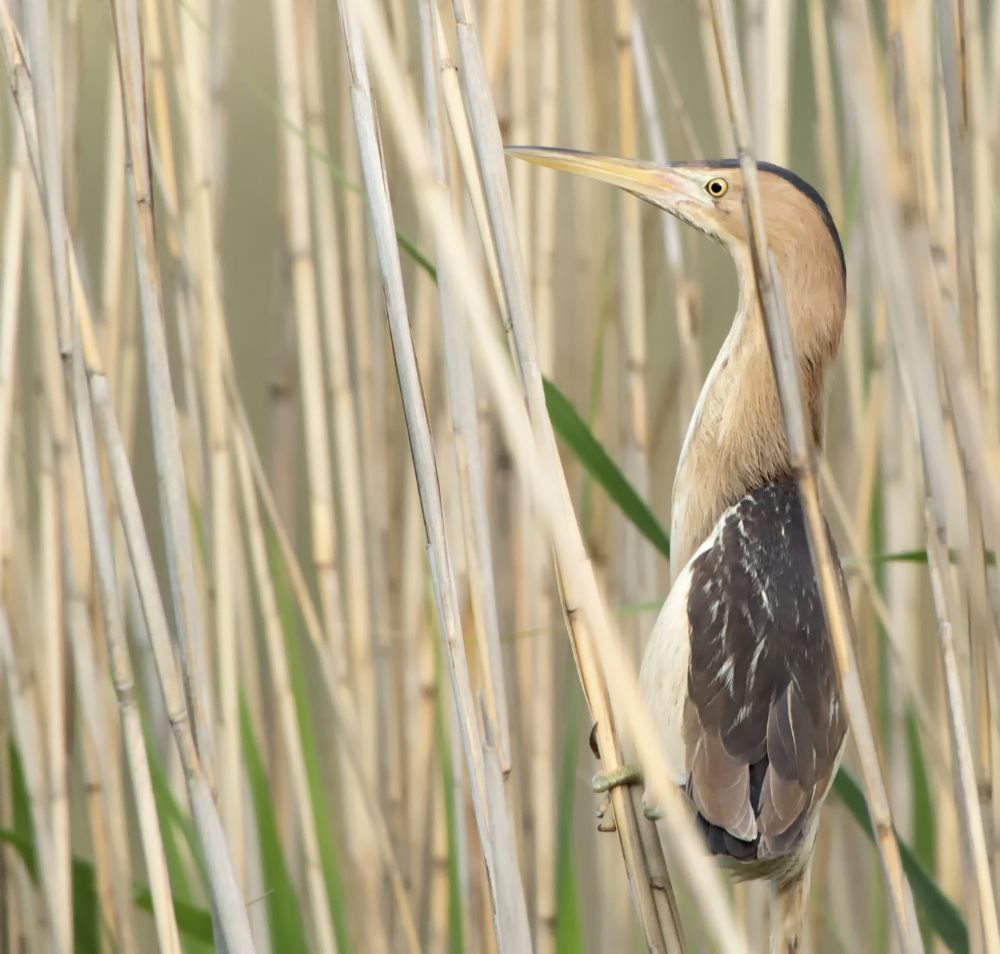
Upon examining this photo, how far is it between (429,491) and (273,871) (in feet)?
1.71

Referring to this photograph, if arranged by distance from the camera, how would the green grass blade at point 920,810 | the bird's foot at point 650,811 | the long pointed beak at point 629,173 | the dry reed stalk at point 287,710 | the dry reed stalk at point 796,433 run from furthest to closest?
the green grass blade at point 920,810
the dry reed stalk at point 287,710
the long pointed beak at point 629,173
the bird's foot at point 650,811
the dry reed stalk at point 796,433

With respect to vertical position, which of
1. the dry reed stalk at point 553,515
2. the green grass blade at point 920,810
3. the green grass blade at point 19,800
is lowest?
the green grass blade at point 920,810

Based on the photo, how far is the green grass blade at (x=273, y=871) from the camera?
991 mm

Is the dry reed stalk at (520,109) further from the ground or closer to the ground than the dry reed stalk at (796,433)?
further from the ground

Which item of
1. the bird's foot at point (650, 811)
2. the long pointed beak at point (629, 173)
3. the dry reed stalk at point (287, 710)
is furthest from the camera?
the dry reed stalk at point (287, 710)

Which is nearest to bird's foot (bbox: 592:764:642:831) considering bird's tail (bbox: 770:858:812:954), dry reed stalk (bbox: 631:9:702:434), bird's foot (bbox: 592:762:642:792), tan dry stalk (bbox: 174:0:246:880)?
bird's foot (bbox: 592:762:642:792)

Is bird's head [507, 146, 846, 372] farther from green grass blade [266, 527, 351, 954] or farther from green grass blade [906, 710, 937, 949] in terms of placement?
green grass blade [266, 527, 351, 954]

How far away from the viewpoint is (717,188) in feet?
3.30

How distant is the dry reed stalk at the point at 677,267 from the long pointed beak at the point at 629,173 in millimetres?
34

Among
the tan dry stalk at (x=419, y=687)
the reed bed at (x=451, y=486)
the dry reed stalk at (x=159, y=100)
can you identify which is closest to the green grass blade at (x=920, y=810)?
the reed bed at (x=451, y=486)

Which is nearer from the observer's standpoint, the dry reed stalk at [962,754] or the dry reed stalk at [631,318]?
the dry reed stalk at [962,754]

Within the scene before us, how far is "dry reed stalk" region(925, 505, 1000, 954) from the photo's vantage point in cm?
69

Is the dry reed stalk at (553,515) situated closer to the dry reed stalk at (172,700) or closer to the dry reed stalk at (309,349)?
the dry reed stalk at (172,700)

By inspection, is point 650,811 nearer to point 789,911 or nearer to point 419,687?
point 789,911
